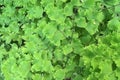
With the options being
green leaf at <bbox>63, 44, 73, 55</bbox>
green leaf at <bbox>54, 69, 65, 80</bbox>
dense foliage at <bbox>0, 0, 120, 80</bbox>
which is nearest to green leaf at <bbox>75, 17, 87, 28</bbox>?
dense foliage at <bbox>0, 0, 120, 80</bbox>

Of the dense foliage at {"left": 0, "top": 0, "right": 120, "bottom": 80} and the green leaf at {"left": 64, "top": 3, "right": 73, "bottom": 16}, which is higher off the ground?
the green leaf at {"left": 64, "top": 3, "right": 73, "bottom": 16}

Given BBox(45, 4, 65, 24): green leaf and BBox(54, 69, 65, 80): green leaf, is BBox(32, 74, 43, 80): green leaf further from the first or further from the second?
BBox(45, 4, 65, 24): green leaf

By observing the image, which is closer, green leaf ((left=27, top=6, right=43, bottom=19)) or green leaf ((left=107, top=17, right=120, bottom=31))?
green leaf ((left=107, top=17, right=120, bottom=31))

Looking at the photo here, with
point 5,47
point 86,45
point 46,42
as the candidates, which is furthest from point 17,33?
point 86,45

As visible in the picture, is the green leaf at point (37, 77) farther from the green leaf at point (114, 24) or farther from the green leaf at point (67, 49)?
the green leaf at point (114, 24)

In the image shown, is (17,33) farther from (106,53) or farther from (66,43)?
(106,53)

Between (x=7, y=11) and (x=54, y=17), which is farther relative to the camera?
(x=7, y=11)

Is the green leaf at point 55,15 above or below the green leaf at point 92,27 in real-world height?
above

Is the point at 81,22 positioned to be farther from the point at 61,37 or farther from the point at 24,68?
the point at 24,68

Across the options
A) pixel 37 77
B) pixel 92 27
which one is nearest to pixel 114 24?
pixel 92 27

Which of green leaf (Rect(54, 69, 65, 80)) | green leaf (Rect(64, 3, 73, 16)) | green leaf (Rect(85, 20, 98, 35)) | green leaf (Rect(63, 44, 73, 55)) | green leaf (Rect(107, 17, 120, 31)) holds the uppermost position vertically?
green leaf (Rect(64, 3, 73, 16))

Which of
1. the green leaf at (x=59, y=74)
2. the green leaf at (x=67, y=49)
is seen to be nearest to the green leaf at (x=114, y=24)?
the green leaf at (x=67, y=49)
